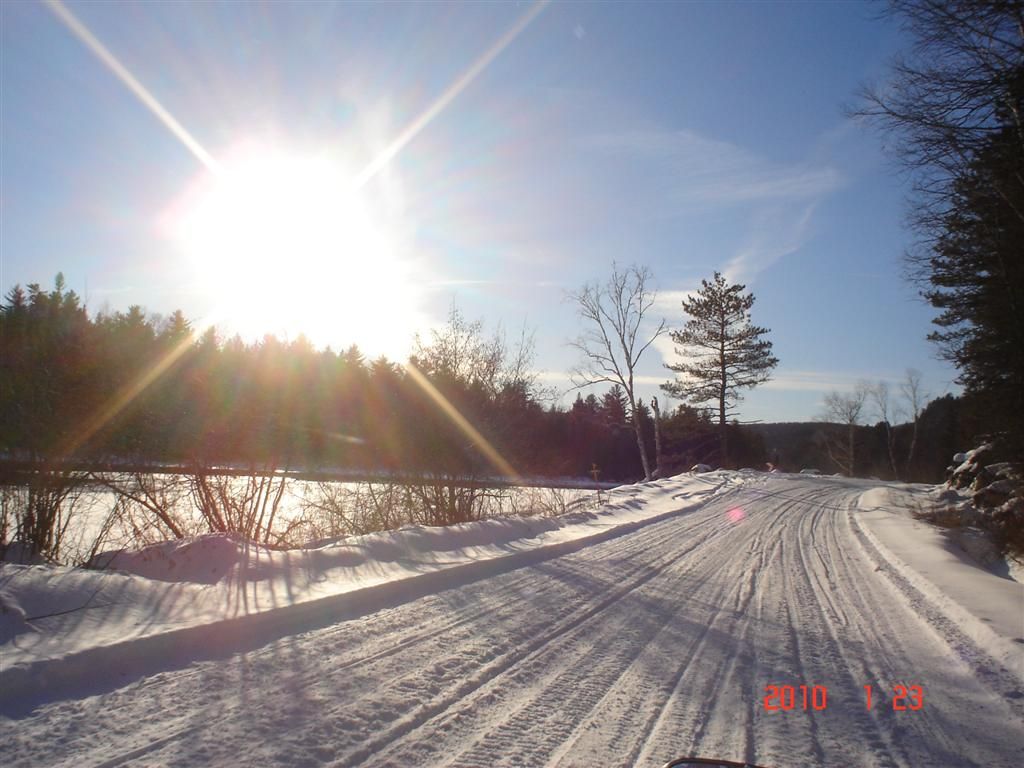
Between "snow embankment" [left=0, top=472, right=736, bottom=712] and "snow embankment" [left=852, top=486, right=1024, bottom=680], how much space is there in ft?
16.8

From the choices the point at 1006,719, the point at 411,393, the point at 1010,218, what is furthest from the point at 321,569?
the point at 1010,218

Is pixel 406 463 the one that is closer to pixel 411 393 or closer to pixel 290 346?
pixel 411 393

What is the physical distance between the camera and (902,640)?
6.33m

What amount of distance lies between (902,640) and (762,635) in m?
1.30

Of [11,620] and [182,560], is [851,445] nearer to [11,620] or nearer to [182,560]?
[182,560]

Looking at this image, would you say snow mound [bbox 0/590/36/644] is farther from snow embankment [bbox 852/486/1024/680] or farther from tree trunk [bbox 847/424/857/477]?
tree trunk [bbox 847/424/857/477]
